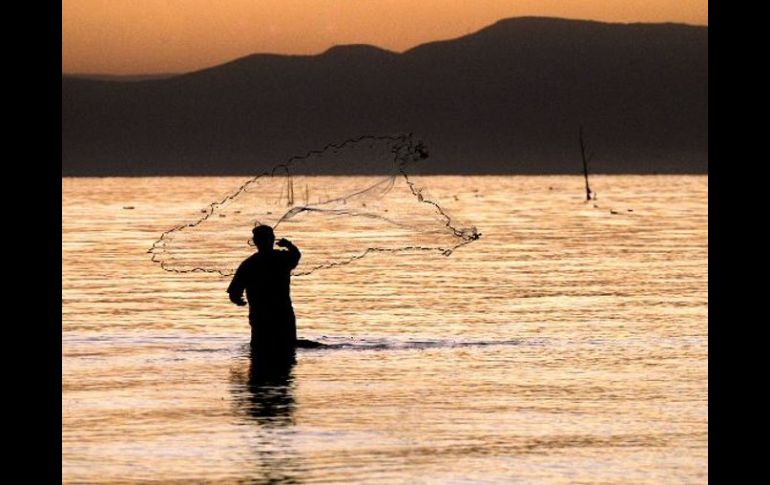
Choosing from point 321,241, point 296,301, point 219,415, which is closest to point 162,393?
point 219,415

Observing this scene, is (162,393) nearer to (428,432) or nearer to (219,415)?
(219,415)

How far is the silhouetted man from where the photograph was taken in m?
22.6

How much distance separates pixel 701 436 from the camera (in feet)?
55.9

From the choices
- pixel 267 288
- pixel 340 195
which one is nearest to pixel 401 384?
pixel 267 288

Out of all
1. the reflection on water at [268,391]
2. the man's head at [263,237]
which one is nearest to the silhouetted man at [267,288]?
the man's head at [263,237]

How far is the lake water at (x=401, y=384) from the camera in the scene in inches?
609

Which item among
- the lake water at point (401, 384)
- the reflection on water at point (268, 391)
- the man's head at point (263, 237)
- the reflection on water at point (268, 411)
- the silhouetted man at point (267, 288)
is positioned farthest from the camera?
the silhouetted man at point (267, 288)

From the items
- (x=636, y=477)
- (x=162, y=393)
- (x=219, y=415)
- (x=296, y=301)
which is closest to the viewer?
(x=636, y=477)

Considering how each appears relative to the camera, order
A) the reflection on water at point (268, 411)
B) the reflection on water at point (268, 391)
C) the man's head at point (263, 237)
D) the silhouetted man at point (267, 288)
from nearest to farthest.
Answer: the reflection on water at point (268, 411) → the reflection on water at point (268, 391) → the man's head at point (263, 237) → the silhouetted man at point (267, 288)

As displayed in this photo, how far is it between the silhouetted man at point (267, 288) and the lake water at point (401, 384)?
652 millimetres

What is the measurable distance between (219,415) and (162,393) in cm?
226

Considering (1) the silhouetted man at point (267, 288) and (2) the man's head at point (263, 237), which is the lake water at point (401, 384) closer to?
(1) the silhouetted man at point (267, 288)
